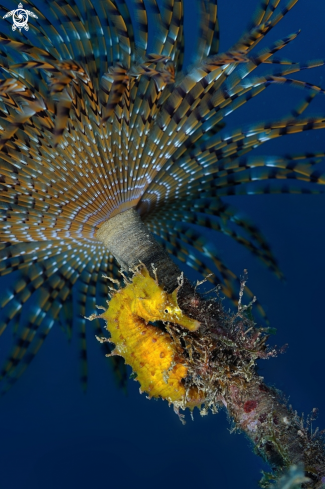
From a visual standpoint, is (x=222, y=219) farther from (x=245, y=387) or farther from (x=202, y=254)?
(x=245, y=387)

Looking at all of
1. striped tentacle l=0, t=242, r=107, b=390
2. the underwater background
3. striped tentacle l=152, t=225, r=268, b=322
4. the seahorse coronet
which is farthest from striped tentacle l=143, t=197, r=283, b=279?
the underwater background

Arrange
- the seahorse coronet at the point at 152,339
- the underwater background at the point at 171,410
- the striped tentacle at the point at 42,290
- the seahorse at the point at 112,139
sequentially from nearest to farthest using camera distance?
the seahorse at the point at 112,139 < the seahorse coronet at the point at 152,339 < the striped tentacle at the point at 42,290 < the underwater background at the point at 171,410

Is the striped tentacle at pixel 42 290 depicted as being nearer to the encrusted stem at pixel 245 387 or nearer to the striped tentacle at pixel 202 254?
the striped tentacle at pixel 202 254

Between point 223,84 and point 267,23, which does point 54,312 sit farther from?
point 267,23

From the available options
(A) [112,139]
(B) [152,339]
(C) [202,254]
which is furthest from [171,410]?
(A) [112,139]

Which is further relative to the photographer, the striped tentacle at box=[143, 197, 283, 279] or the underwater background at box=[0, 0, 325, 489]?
the underwater background at box=[0, 0, 325, 489]

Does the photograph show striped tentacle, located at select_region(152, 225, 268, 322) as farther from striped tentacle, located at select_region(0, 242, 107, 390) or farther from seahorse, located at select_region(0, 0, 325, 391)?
striped tentacle, located at select_region(0, 242, 107, 390)

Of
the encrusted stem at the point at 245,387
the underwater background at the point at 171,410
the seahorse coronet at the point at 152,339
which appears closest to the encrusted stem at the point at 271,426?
the encrusted stem at the point at 245,387
